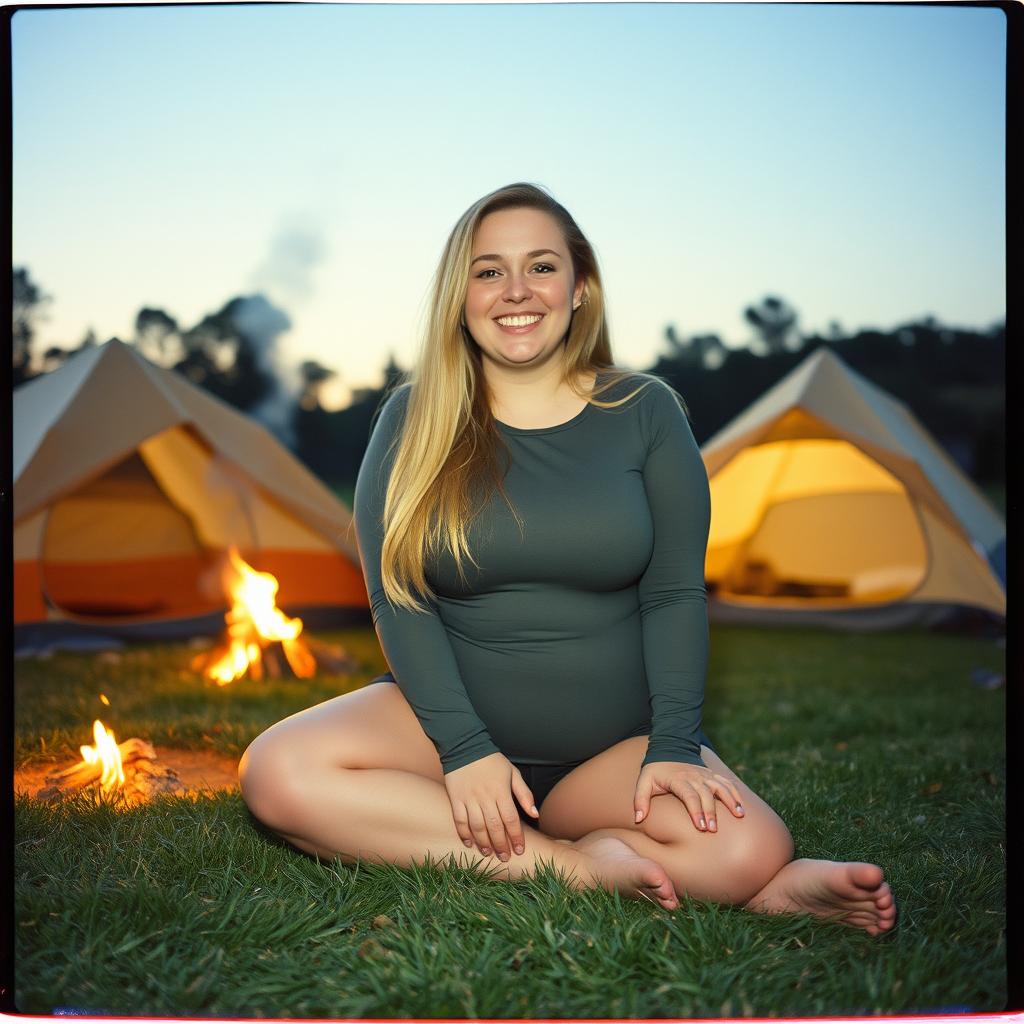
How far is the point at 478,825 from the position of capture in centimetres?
157

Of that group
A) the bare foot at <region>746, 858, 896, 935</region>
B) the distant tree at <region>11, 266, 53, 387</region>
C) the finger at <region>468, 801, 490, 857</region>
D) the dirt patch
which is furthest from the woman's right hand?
the distant tree at <region>11, 266, 53, 387</region>

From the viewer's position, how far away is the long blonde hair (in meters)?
1.68

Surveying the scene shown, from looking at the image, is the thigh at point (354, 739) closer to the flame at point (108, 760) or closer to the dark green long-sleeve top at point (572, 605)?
the dark green long-sleeve top at point (572, 605)

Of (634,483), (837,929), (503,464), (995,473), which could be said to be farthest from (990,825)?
(995,473)

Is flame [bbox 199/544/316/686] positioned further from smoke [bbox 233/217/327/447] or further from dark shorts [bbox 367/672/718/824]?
smoke [bbox 233/217/327/447]

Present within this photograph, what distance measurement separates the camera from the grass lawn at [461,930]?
4.30 feet

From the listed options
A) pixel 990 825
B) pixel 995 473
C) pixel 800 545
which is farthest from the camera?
pixel 995 473

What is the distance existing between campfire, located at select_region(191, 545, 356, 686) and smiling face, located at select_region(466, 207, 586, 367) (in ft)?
7.11

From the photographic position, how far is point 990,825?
2027 mm

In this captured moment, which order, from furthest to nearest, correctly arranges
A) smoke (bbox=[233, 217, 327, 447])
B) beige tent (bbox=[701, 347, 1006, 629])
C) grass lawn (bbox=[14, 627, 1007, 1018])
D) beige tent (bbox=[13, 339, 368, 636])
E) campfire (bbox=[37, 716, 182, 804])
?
smoke (bbox=[233, 217, 327, 447]), beige tent (bbox=[701, 347, 1006, 629]), beige tent (bbox=[13, 339, 368, 636]), campfire (bbox=[37, 716, 182, 804]), grass lawn (bbox=[14, 627, 1007, 1018])

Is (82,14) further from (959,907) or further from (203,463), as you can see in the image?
(203,463)

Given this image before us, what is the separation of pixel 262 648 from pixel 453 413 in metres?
2.17

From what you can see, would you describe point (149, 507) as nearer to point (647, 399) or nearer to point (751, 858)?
point (647, 399)

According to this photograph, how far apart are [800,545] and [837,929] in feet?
13.1
